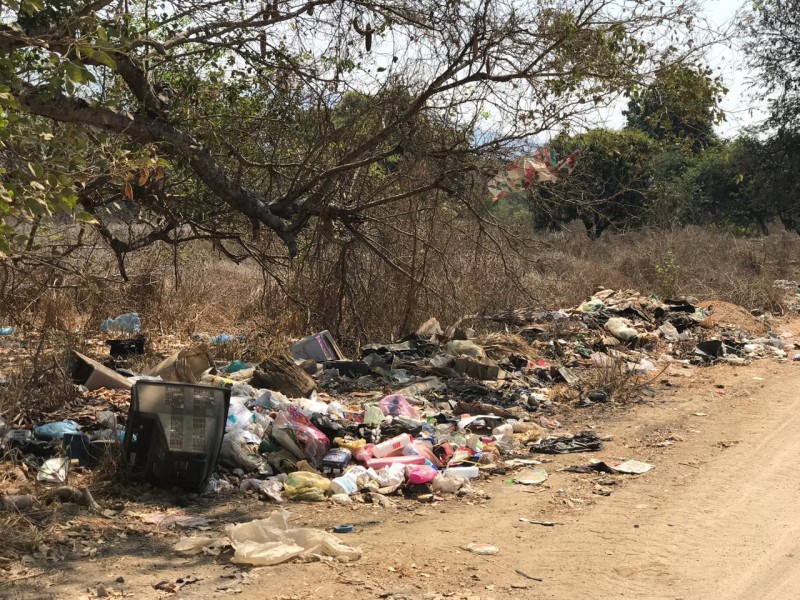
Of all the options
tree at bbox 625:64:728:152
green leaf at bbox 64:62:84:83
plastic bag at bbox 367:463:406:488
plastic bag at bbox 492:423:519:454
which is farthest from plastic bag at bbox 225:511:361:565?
tree at bbox 625:64:728:152

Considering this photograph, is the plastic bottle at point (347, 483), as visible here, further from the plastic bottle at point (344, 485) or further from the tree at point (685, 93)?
the tree at point (685, 93)

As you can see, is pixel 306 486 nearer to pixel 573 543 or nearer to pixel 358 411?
pixel 573 543

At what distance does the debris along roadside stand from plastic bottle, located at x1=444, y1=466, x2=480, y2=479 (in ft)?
0.04

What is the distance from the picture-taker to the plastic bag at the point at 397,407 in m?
7.34

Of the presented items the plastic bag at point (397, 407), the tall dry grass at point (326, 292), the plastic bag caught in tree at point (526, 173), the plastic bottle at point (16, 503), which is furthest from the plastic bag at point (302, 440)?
the plastic bag caught in tree at point (526, 173)

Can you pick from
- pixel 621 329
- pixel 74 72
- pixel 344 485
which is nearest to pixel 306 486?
pixel 344 485

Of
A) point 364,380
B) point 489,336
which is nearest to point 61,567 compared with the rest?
point 364,380

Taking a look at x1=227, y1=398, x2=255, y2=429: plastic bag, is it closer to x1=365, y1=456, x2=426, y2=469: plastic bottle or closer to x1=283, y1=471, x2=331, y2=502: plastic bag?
x1=283, y1=471, x2=331, y2=502: plastic bag

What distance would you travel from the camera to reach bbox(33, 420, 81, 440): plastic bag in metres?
5.81

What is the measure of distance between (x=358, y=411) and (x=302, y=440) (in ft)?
4.78

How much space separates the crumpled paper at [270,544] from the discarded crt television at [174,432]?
89 cm

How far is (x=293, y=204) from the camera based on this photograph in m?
8.84

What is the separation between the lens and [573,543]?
4.68m

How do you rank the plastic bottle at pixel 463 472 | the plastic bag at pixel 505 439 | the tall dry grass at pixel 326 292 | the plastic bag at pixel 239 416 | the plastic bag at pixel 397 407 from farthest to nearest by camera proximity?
1. the tall dry grass at pixel 326 292
2. the plastic bag at pixel 397 407
3. the plastic bag at pixel 505 439
4. the plastic bag at pixel 239 416
5. the plastic bottle at pixel 463 472
